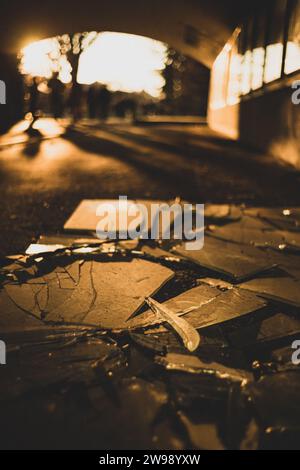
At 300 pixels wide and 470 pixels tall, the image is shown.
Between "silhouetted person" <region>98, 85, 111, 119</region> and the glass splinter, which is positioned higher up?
"silhouetted person" <region>98, 85, 111, 119</region>

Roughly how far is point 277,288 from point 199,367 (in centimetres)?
96

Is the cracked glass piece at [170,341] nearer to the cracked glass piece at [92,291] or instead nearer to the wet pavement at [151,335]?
the wet pavement at [151,335]

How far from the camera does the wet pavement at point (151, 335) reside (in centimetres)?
132

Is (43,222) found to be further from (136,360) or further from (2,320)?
(136,360)

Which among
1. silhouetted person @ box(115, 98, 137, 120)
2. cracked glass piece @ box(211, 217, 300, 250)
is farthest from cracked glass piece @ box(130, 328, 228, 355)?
silhouetted person @ box(115, 98, 137, 120)

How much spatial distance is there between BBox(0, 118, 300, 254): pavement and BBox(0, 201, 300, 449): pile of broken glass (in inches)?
38.3

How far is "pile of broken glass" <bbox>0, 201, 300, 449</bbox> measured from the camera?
4.31 feet

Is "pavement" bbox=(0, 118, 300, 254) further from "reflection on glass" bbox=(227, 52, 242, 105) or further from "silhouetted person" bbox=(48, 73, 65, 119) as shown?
"silhouetted person" bbox=(48, 73, 65, 119)

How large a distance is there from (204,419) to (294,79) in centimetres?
626

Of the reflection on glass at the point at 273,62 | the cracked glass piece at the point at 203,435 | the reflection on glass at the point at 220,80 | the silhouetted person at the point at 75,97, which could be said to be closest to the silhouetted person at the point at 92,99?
the silhouetted person at the point at 75,97

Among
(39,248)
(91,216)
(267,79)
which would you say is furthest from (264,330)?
(267,79)

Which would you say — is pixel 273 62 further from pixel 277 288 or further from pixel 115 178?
pixel 277 288

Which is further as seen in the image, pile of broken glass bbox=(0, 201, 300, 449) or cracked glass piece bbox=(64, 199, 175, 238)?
cracked glass piece bbox=(64, 199, 175, 238)

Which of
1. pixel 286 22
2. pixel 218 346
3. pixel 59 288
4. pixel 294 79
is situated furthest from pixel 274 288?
pixel 286 22
